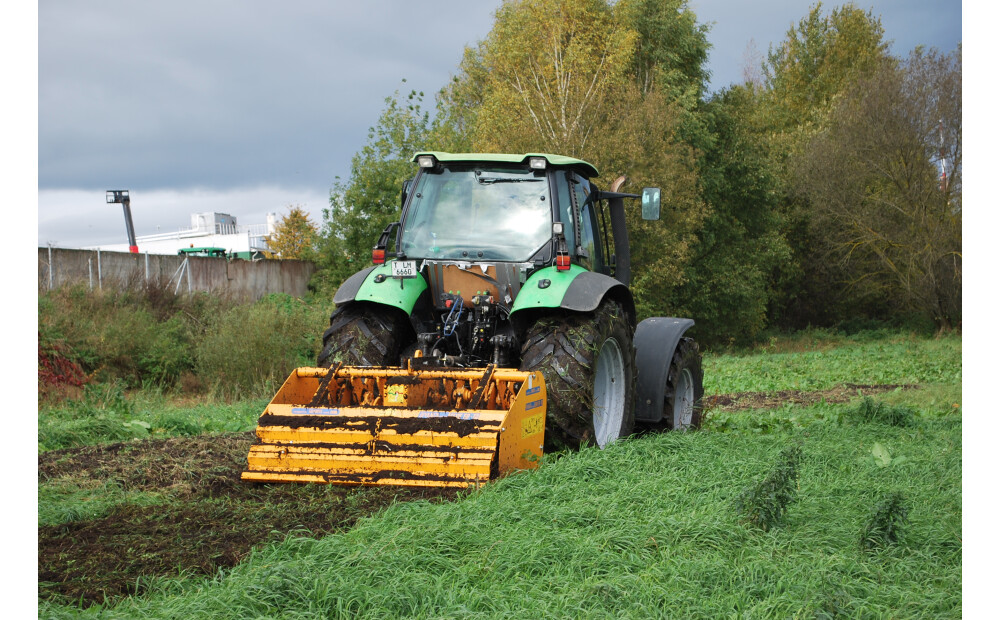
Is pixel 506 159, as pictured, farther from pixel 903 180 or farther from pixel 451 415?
pixel 903 180

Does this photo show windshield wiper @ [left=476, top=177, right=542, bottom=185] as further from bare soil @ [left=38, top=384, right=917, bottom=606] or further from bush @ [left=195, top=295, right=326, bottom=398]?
bush @ [left=195, top=295, right=326, bottom=398]

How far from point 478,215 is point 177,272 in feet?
53.9

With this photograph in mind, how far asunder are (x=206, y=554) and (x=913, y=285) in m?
29.0

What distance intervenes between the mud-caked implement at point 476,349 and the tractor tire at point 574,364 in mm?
11

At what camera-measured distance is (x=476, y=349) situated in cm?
622

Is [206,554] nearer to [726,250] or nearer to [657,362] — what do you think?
[657,362]

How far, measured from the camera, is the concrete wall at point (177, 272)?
17.0 metres

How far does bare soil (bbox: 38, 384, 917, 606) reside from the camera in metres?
3.53

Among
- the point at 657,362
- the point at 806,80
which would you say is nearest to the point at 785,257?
the point at 806,80

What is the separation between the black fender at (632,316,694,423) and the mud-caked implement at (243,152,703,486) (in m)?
0.01

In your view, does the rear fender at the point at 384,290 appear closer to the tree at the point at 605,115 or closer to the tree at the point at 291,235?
the tree at the point at 605,115

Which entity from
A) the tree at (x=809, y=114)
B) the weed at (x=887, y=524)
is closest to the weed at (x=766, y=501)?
the weed at (x=887, y=524)

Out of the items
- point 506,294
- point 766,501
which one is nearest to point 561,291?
point 506,294

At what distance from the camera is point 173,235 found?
5294cm
